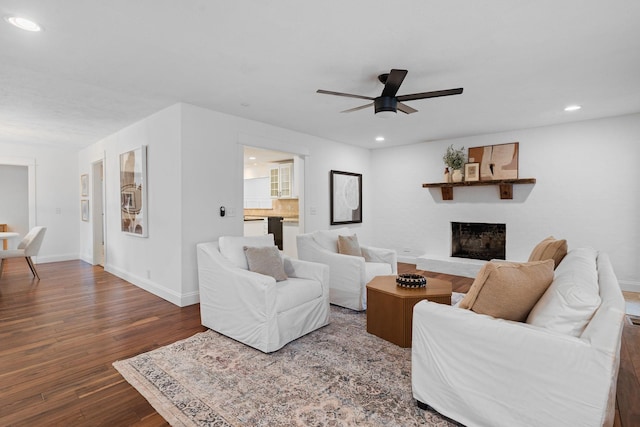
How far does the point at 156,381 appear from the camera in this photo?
2141mm

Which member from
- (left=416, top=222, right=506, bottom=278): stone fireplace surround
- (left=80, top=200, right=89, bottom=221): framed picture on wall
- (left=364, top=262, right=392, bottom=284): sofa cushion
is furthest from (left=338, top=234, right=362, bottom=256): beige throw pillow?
(left=80, top=200, right=89, bottom=221): framed picture on wall

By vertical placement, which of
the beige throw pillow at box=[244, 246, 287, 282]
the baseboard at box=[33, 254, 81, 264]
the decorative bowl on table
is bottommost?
the baseboard at box=[33, 254, 81, 264]

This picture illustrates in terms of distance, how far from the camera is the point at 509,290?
1688mm

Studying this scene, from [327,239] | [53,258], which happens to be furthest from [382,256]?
[53,258]

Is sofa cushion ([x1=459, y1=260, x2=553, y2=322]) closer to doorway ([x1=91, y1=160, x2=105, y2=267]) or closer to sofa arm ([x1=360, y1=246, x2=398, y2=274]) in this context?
sofa arm ([x1=360, y1=246, x2=398, y2=274])

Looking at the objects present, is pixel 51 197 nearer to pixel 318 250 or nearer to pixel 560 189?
pixel 318 250

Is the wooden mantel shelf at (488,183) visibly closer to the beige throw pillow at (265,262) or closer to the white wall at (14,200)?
the beige throw pillow at (265,262)

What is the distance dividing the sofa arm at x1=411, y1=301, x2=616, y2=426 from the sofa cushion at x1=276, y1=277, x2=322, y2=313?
44.9 inches

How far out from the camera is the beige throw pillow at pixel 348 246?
409 cm

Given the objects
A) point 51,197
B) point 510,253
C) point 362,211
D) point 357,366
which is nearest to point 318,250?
point 357,366

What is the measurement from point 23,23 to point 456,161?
5444 mm

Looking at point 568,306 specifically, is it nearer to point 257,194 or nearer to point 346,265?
point 346,265

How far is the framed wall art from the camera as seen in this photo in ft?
17.4

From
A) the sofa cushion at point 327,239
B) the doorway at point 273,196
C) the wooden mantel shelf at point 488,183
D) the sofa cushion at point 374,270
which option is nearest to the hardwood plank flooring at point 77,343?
the sofa cushion at point 327,239
